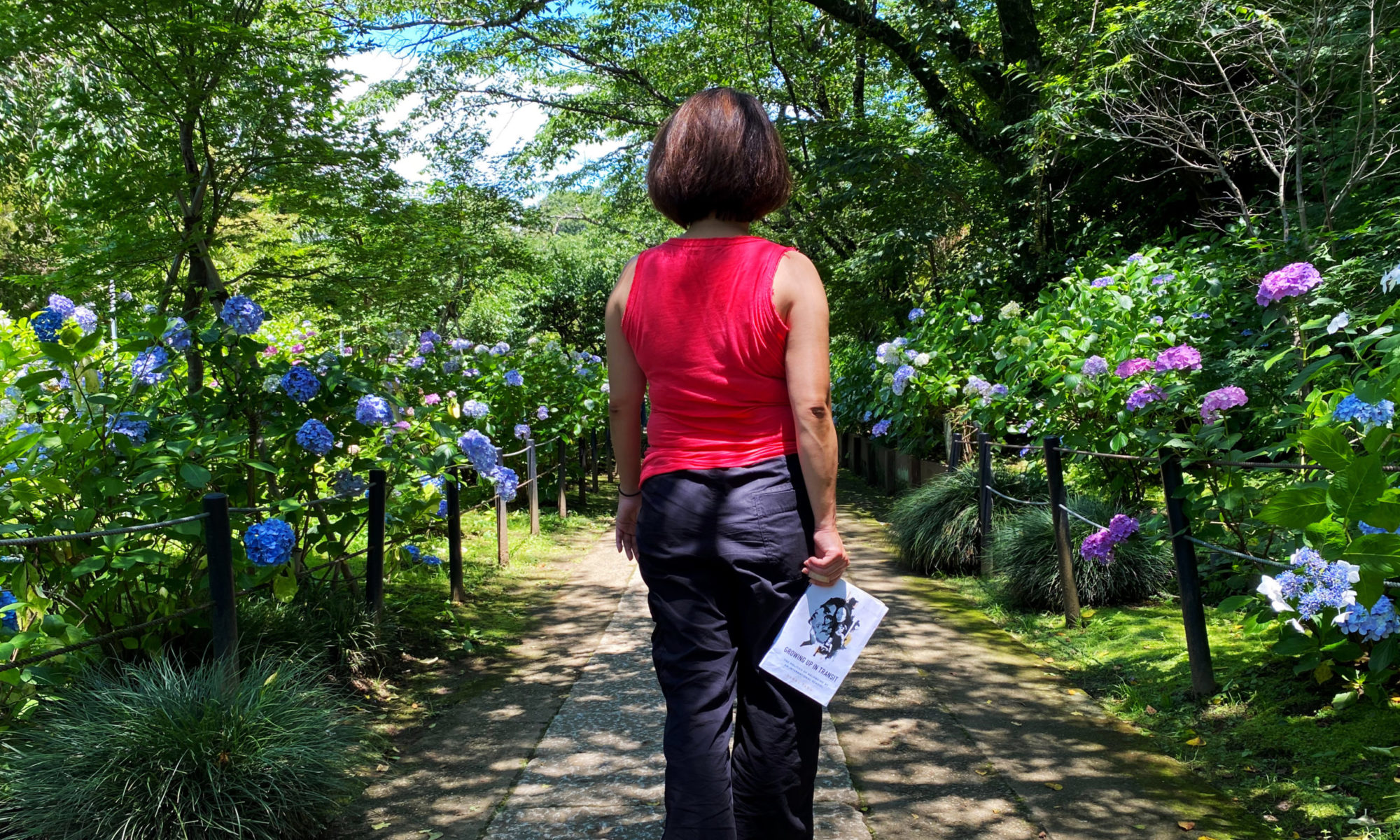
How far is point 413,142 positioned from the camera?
13.2 m

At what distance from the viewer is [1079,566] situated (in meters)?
5.11

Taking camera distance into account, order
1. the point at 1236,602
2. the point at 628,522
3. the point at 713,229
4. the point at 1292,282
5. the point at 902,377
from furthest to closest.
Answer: the point at 902,377 < the point at 1292,282 < the point at 1236,602 < the point at 628,522 < the point at 713,229

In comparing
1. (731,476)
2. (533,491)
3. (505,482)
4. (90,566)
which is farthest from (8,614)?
(533,491)

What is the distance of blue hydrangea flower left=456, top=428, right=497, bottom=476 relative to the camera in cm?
477

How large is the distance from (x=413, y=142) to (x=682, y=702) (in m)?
12.6

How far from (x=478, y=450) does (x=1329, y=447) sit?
3.64 meters

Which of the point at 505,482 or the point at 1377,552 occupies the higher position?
the point at 505,482

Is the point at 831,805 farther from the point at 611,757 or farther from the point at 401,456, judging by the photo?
the point at 401,456

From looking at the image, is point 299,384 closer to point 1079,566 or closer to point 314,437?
point 314,437

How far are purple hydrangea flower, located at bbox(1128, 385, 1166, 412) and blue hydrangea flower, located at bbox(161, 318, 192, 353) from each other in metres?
3.85

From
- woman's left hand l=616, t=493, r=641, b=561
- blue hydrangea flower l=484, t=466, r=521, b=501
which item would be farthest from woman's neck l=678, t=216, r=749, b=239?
blue hydrangea flower l=484, t=466, r=521, b=501

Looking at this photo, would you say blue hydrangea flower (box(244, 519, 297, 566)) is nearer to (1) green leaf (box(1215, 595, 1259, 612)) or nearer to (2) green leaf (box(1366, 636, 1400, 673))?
(1) green leaf (box(1215, 595, 1259, 612))

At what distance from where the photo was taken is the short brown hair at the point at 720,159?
2.09m

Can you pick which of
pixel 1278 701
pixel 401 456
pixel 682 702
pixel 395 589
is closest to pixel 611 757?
pixel 682 702
